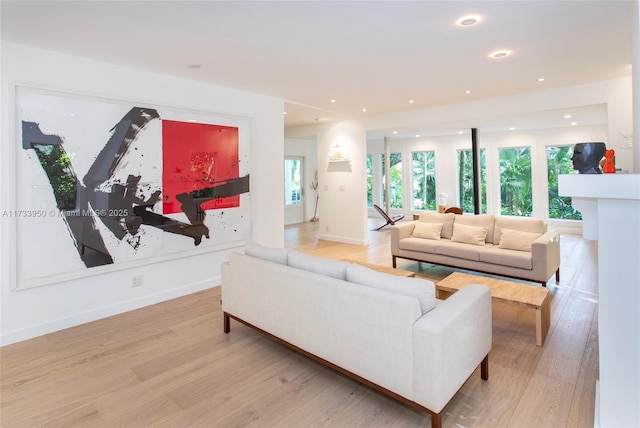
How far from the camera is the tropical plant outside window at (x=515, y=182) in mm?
8867

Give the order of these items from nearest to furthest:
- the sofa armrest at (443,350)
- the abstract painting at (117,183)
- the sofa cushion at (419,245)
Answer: the sofa armrest at (443,350)
the abstract painting at (117,183)
the sofa cushion at (419,245)

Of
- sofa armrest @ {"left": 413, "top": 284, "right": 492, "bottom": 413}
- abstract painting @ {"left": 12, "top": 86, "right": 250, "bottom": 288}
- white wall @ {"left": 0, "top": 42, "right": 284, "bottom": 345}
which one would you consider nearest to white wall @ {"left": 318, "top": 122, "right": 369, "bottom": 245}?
white wall @ {"left": 0, "top": 42, "right": 284, "bottom": 345}

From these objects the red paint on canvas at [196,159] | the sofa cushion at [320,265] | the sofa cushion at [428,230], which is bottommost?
the sofa cushion at [320,265]

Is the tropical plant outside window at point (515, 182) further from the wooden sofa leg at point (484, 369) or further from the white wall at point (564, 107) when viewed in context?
the wooden sofa leg at point (484, 369)

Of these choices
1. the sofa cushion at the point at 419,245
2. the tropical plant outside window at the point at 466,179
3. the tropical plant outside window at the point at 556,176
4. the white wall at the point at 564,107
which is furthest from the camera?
the tropical plant outside window at the point at 466,179

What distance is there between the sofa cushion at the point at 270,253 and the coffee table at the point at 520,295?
161 centimetres

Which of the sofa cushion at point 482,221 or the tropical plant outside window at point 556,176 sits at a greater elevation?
the tropical plant outside window at point 556,176

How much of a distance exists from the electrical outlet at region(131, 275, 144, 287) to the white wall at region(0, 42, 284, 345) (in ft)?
0.12

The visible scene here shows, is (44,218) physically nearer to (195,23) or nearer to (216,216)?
(216,216)

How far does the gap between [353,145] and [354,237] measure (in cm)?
198

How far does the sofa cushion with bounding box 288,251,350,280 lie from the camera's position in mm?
2350

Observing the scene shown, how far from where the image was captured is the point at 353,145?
7.21m

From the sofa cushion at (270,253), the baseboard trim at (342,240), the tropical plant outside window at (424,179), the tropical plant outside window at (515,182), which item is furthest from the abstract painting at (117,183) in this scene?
the tropical plant outside window at (515,182)

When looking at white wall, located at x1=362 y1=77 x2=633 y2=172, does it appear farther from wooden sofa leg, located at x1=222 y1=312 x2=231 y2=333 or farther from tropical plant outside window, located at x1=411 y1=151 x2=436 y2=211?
wooden sofa leg, located at x1=222 y1=312 x2=231 y2=333
